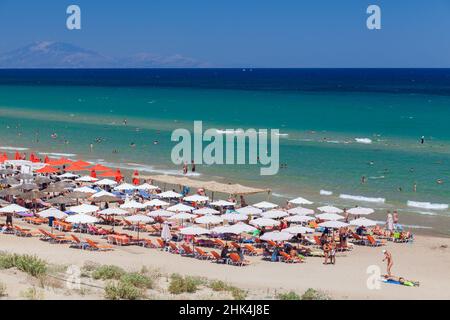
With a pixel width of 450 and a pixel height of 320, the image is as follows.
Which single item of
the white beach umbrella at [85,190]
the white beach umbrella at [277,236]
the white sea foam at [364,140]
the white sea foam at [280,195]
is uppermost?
the white sea foam at [364,140]

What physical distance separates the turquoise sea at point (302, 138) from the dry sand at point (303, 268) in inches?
209

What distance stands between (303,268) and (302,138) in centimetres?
3799

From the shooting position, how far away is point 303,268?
794 inches

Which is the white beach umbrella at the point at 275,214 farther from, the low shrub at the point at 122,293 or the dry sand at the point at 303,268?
the low shrub at the point at 122,293

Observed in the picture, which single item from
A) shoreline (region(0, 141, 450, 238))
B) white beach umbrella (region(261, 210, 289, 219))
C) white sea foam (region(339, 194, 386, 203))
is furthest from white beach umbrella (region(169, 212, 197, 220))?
white sea foam (region(339, 194, 386, 203))

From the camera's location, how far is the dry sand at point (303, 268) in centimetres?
1716

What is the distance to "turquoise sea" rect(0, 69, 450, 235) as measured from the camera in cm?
3431

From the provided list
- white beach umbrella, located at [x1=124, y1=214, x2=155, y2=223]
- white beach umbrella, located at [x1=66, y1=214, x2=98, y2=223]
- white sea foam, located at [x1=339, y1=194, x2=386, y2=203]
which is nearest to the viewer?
white beach umbrella, located at [x1=66, y1=214, x2=98, y2=223]

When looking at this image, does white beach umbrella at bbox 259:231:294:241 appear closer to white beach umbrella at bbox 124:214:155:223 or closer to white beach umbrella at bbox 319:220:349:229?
white beach umbrella at bbox 319:220:349:229

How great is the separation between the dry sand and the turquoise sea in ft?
17.4

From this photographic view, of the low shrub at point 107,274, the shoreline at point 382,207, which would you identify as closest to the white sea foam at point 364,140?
the shoreline at point 382,207

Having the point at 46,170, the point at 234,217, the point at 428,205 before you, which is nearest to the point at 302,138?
the point at 428,205

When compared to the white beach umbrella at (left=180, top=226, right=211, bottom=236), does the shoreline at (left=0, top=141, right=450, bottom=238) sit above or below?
above
